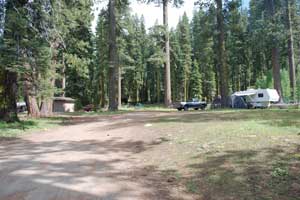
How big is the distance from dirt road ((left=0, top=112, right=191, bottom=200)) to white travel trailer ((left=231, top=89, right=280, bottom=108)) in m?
21.1

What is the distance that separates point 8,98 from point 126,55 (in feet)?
82.5

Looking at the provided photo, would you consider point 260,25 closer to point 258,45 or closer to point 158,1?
point 258,45

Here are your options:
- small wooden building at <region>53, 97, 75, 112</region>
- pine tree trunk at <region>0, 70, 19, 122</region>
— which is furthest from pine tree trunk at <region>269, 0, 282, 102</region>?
small wooden building at <region>53, 97, 75, 112</region>

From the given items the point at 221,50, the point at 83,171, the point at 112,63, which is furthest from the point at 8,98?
the point at 221,50

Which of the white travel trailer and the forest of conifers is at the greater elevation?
the forest of conifers

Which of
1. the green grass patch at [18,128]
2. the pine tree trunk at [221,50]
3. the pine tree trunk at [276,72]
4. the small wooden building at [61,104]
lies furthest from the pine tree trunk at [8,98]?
Result: the small wooden building at [61,104]

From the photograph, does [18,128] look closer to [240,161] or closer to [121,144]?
[121,144]

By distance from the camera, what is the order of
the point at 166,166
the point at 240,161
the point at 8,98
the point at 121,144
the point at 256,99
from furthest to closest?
the point at 256,99 → the point at 8,98 → the point at 121,144 → the point at 166,166 → the point at 240,161

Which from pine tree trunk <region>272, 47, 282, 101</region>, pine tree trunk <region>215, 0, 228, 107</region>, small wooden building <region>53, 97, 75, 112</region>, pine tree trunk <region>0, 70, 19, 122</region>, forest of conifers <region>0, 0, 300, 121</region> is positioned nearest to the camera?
forest of conifers <region>0, 0, 300, 121</region>

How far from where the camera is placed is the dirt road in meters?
4.55

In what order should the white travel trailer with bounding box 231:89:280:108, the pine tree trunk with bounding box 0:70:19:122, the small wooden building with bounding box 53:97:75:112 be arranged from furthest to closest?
the small wooden building with bounding box 53:97:75:112
the white travel trailer with bounding box 231:89:280:108
the pine tree trunk with bounding box 0:70:19:122

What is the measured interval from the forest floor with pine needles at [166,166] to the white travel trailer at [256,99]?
20820 millimetres

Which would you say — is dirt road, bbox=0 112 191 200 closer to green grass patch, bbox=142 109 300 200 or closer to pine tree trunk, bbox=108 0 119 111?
green grass patch, bbox=142 109 300 200

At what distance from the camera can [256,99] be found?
96.1ft
